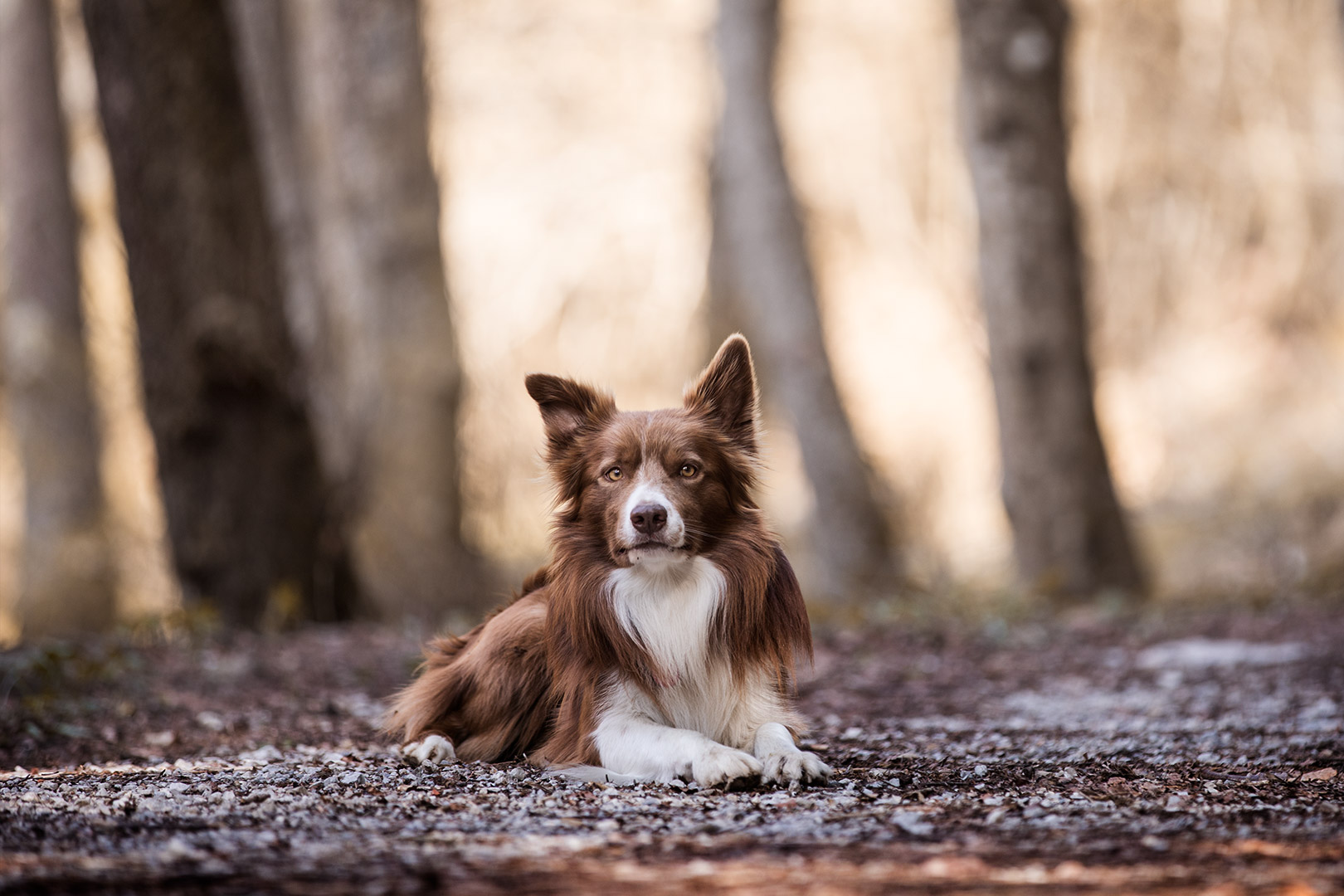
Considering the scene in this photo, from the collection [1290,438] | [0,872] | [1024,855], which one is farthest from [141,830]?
[1290,438]

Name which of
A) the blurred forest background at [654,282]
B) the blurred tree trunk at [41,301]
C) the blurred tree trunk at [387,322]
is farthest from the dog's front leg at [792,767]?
the blurred tree trunk at [41,301]

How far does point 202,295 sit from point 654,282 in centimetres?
1074

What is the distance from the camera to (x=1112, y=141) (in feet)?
63.7

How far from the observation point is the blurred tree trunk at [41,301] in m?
14.9

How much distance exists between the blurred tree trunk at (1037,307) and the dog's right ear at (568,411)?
20.9ft

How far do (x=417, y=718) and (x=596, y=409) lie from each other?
4.32 feet

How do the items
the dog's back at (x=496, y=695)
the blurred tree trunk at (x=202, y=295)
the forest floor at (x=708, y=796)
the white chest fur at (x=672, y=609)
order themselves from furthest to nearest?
the blurred tree trunk at (x=202, y=295) < the dog's back at (x=496, y=695) < the white chest fur at (x=672, y=609) < the forest floor at (x=708, y=796)

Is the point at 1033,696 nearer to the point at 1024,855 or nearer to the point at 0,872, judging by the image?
the point at 1024,855

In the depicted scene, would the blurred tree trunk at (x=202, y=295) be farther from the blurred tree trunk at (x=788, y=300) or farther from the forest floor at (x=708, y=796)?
the blurred tree trunk at (x=788, y=300)

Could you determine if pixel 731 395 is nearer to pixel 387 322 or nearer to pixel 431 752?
pixel 431 752

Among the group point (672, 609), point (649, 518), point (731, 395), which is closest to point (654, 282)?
point (731, 395)

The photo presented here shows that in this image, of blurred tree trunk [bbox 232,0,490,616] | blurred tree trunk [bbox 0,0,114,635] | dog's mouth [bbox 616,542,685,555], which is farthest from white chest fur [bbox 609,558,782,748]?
blurred tree trunk [bbox 0,0,114,635]

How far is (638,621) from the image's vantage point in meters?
4.54

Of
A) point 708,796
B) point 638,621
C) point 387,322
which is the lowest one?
→ point 708,796
